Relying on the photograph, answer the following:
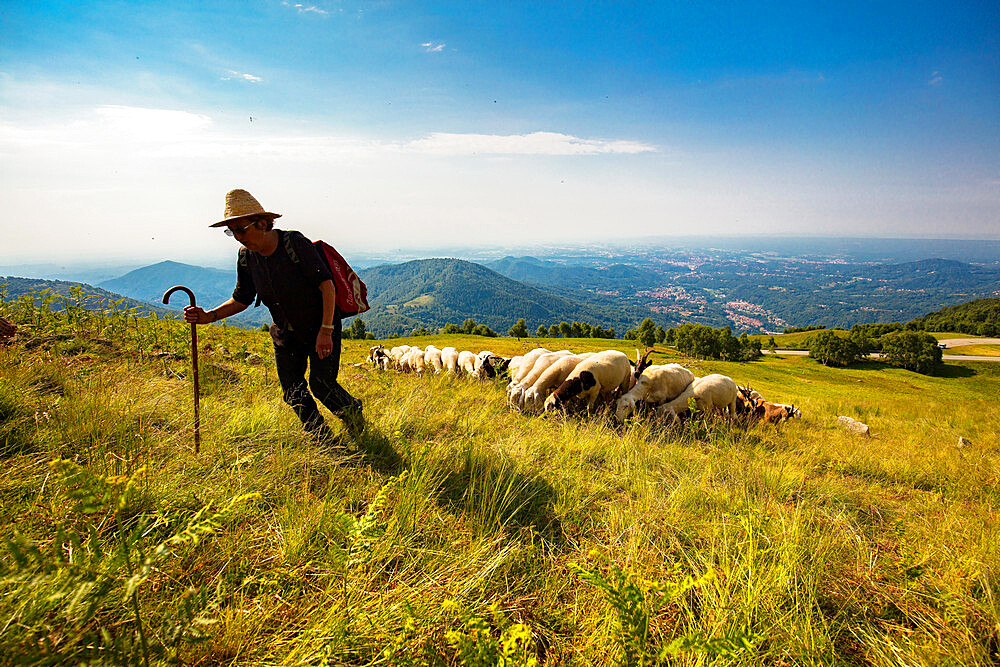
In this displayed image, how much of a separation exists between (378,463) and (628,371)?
19.2 ft

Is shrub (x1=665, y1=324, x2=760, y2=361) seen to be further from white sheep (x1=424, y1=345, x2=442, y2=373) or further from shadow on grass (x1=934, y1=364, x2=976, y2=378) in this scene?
white sheep (x1=424, y1=345, x2=442, y2=373)

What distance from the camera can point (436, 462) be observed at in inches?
144

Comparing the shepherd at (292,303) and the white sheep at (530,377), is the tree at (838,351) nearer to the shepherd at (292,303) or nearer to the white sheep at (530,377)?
the white sheep at (530,377)

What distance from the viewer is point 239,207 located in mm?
3891

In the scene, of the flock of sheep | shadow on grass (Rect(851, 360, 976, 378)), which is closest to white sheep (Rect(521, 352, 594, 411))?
the flock of sheep

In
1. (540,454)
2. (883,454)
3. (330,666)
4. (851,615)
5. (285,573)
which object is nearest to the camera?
(330,666)

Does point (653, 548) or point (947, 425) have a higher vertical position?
point (653, 548)

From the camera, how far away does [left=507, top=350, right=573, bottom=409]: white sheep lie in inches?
306

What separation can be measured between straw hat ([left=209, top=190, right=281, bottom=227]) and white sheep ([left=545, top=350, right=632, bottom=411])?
5.25 meters

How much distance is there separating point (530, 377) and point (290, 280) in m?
5.30

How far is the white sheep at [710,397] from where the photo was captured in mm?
7957

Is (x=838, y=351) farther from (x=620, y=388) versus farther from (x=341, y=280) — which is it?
(x=341, y=280)

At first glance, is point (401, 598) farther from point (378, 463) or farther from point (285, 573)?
point (378, 463)

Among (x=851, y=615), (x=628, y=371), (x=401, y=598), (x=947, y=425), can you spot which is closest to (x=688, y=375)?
(x=628, y=371)
